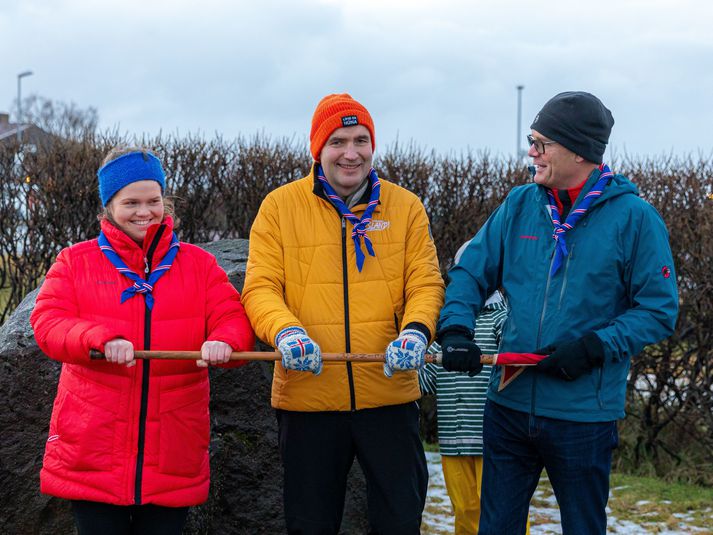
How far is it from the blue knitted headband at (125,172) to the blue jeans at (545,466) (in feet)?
4.82

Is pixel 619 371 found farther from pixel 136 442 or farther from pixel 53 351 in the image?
pixel 53 351

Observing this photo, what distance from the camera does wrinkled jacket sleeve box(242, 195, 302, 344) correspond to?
2.98m

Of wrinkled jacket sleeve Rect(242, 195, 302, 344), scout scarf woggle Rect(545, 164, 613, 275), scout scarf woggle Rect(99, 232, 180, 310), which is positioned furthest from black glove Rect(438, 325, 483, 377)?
scout scarf woggle Rect(99, 232, 180, 310)

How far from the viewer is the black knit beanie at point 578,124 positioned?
9.62 feet

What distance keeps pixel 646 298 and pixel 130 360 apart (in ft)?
5.48

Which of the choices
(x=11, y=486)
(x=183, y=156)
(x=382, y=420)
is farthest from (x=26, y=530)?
(x=183, y=156)

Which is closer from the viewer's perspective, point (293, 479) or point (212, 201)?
point (293, 479)

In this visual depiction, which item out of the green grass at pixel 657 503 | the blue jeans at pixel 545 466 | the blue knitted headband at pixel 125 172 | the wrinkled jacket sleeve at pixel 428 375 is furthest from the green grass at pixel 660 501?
the blue knitted headband at pixel 125 172

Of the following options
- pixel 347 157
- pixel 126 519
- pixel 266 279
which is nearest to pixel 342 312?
pixel 266 279

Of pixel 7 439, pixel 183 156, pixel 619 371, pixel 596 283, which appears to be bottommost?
pixel 7 439

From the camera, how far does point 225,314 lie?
3102 mm

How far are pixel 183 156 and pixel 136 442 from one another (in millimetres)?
3988

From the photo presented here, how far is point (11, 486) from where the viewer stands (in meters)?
4.07

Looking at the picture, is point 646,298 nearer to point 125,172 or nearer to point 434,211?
point 125,172
